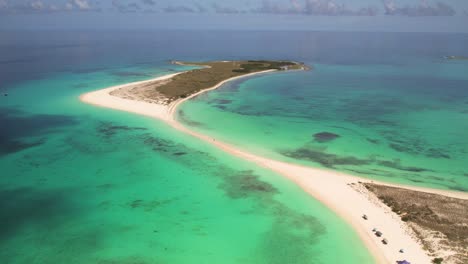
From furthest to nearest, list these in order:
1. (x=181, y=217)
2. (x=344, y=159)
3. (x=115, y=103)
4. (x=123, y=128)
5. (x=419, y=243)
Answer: (x=115, y=103) < (x=123, y=128) < (x=344, y=159) < (x=181, y=217) < (x=419, y=243)

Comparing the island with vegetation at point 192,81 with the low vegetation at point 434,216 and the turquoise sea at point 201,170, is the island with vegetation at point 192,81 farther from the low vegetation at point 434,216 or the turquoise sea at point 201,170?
the low vegetation at point 434,216

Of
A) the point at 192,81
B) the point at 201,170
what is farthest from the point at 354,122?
the point at 192,81

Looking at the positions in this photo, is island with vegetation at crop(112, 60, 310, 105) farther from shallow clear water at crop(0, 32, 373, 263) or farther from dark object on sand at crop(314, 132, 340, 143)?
dark object on sand at crop(314, 132, 340, 143)

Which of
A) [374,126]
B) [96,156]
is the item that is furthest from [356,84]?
[96,156]

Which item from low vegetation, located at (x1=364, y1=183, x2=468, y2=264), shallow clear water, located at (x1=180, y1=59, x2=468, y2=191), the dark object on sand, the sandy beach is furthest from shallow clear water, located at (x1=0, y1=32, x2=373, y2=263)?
the dark object on sand

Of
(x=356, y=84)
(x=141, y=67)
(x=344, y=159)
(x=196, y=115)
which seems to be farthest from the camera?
(x=141, y=67)

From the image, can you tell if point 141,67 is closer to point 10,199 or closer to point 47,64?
point 47,64

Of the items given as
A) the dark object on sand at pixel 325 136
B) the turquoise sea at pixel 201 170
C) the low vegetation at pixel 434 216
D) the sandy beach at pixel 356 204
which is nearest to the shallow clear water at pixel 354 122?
the dark object on sand at pixel 325 136
